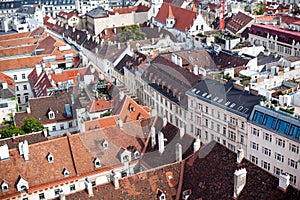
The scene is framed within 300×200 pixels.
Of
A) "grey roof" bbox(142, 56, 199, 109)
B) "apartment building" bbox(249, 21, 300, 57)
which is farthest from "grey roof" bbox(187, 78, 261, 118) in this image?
"apartment building" bbox(249, 21, 300, 57)

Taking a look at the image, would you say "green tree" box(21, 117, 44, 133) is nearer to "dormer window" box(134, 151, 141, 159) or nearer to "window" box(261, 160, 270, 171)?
"dormer window" box(134, 151, 141, 159)

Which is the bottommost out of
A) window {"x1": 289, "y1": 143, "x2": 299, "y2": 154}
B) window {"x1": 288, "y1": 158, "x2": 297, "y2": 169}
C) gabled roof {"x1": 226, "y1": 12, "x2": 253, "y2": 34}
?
window {"x1": 288, "y1": 158, "x2": 297, "y2": 169}

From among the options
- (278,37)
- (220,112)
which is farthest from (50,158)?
(278,37)

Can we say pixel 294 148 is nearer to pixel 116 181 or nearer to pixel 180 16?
pixel 116 181

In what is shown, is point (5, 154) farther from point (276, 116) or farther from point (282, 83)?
point (282, 83)

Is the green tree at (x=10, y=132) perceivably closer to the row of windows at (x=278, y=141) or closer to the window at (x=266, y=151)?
the row of windows at (x=278, y=141)

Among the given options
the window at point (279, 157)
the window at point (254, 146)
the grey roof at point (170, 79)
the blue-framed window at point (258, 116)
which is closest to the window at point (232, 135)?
the window at point (254, 146)
